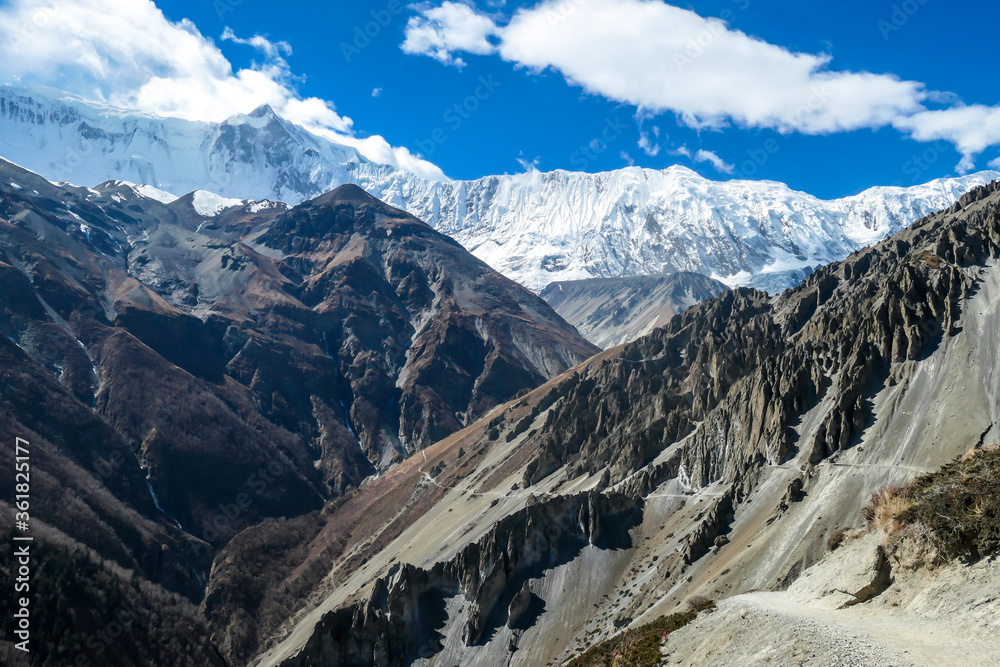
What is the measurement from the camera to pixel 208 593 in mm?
132625

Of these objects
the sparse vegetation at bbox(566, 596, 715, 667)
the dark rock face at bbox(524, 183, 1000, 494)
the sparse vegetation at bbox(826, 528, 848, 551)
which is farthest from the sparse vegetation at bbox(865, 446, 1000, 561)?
the dark rock face at bbox(524, 183, 1000, 494)

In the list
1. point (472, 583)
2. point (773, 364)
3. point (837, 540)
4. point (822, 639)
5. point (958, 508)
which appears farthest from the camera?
point (773, 364)

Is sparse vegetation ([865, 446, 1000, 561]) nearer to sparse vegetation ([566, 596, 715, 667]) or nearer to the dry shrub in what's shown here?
the dry shrub

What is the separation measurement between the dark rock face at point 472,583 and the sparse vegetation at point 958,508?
4502 centimetres

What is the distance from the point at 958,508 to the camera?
87.2ft

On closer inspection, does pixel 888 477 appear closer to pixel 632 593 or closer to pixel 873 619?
pixel 632 593

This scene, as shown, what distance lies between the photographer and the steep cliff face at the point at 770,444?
184 ft

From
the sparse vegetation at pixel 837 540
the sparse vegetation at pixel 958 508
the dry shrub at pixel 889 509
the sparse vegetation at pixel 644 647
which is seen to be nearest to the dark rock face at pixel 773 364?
the sparse vegetation at pixel 837 540

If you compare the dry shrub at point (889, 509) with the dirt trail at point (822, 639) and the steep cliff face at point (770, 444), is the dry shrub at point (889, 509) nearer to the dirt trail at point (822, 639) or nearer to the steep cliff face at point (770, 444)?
the dirt trail at point (822, 639)

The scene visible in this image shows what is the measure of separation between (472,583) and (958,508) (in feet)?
178

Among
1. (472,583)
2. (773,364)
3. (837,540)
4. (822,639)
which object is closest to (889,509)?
(837,540)

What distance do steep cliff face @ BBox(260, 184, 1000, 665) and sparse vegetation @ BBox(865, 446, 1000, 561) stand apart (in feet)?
65.7

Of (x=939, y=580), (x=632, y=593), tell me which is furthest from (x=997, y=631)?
(x=632, y=593)

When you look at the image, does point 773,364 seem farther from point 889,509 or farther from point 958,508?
point 958,508
